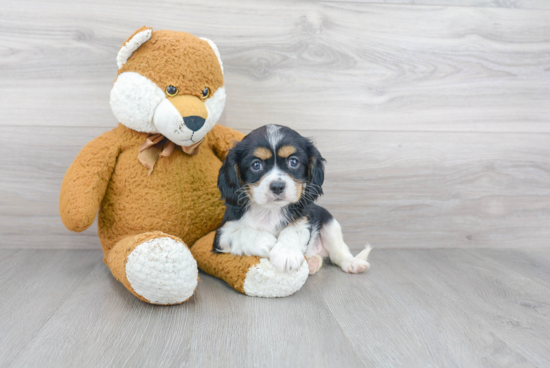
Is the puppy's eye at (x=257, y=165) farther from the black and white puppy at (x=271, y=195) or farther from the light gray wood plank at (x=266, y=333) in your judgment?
the light gray wood plank at (x=266, y=333)

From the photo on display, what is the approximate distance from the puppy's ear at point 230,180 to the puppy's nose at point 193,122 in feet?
0.46

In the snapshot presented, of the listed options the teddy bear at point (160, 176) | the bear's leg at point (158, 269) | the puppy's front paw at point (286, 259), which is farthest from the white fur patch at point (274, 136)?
the bear's leg at point (158, 269)

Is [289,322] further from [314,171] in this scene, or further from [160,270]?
[314,171]

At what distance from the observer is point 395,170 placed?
6.72ft

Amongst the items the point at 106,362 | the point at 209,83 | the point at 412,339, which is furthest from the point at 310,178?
the point at 106,362

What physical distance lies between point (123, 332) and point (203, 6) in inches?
53.6

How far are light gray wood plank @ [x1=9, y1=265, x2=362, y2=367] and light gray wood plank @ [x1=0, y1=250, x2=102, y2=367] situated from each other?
0.04 metres

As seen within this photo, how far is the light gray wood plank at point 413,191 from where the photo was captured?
192 cm

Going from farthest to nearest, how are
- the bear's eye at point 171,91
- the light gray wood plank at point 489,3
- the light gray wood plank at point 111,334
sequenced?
the light gray wood plank at point 489,3 < the bear's eye at point 171,91 < the light gray wood plank at point 111,334

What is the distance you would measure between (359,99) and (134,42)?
1023 mm

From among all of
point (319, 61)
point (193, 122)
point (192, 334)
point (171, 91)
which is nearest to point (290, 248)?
point (192, 334)

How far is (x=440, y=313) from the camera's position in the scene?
1326 millimetres

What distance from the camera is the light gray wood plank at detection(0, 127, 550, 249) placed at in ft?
6.29

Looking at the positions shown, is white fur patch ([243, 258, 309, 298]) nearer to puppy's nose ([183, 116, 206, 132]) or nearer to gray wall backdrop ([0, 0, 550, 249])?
puppy's nose ([183, 116, 206, 132])
